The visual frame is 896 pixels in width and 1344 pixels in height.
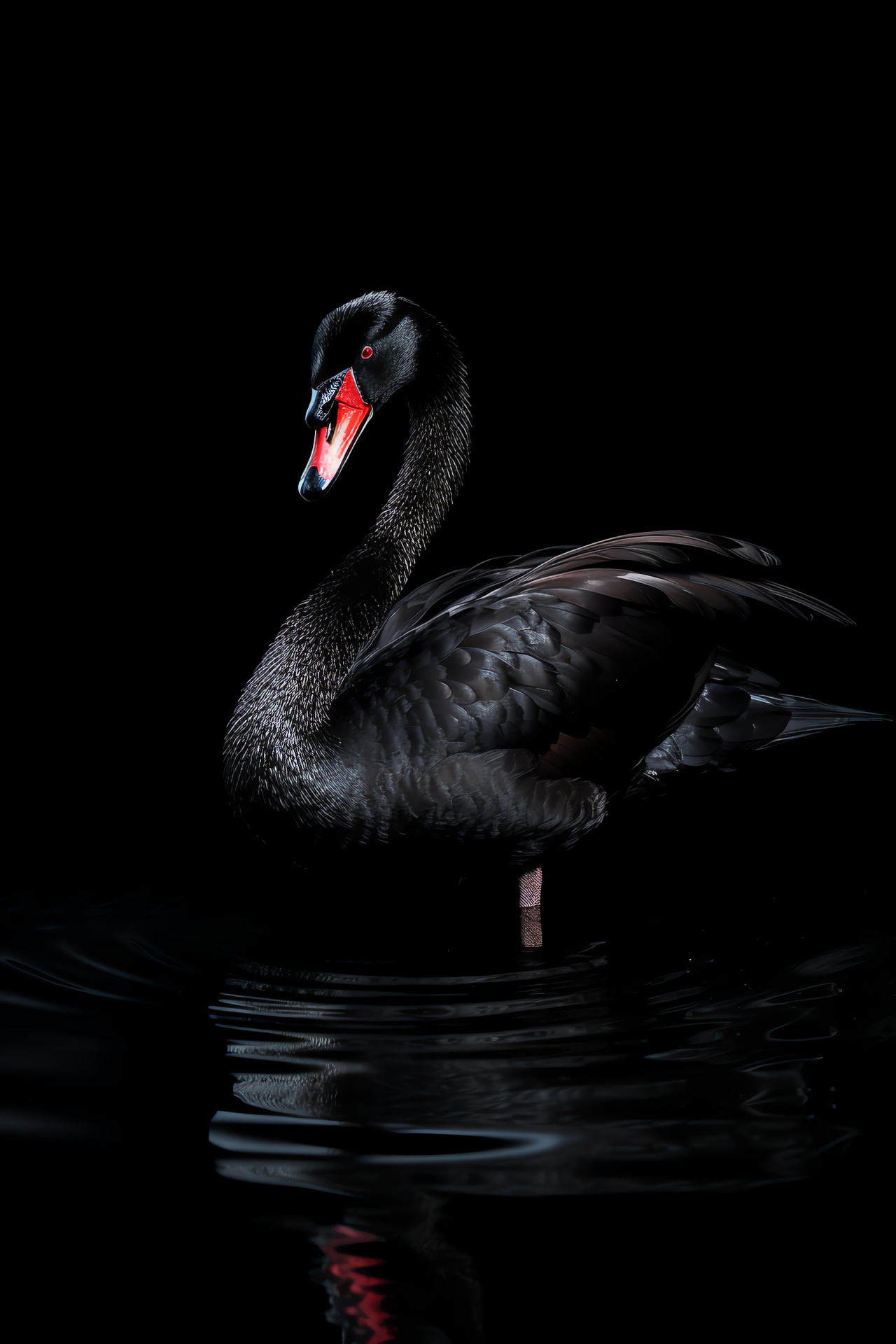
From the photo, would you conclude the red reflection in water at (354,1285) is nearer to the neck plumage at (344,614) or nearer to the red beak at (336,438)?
the neck plumage at (344,614)

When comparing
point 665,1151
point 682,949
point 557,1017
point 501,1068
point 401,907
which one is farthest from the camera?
point 401,907

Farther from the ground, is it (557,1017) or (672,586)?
(672,586)

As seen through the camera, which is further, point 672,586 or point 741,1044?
point 672,586

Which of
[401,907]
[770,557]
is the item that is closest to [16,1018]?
[401,907]

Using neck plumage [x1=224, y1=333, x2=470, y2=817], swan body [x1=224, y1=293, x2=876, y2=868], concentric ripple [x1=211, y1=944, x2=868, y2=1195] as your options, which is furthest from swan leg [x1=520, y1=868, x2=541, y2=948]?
neck plumage [x1=224, y1=333, x2=470, y2=817]

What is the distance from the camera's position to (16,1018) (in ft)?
8.02

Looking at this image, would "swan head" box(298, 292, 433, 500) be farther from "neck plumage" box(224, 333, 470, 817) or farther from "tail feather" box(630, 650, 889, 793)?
"tail feather" box(630, 650, 889, 793)

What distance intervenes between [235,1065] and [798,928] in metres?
1.34

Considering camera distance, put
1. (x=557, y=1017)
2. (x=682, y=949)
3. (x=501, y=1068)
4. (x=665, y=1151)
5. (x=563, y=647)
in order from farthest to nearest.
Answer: (x=563, y=647) < (x=682, y=949) < (x=557, y=1017) < (x=501, y=1068) < (x=665, y=1151)

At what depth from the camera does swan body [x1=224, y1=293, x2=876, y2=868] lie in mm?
2867

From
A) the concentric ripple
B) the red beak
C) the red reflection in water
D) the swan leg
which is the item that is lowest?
the red reflection in water

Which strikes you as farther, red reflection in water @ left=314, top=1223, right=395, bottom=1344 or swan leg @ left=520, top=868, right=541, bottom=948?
swan leg @ left=520, top=868, right=541, bottom=948

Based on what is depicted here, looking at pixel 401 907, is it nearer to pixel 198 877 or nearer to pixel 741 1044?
pixel 198 877

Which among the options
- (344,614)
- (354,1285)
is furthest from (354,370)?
(354,1285)
